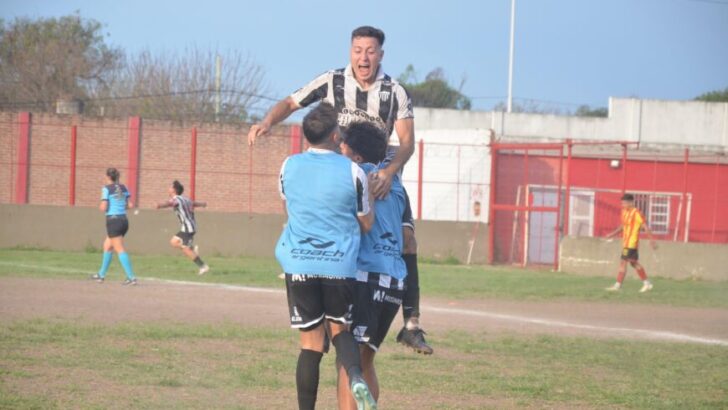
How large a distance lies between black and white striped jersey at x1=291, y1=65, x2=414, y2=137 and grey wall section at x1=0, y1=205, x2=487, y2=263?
A: 22.5m

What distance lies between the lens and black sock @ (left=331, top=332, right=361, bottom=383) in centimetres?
602

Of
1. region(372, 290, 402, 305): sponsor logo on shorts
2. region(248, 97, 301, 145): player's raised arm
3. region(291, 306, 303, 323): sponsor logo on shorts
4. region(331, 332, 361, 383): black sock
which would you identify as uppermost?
region(248, 97, 301, 145): player's raised arm

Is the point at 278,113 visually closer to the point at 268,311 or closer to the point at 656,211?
the point at 268,311

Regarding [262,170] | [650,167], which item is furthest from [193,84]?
[650,167]

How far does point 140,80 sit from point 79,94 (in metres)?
2.97

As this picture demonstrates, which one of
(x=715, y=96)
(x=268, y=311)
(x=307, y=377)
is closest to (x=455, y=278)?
(x=268, y=311)

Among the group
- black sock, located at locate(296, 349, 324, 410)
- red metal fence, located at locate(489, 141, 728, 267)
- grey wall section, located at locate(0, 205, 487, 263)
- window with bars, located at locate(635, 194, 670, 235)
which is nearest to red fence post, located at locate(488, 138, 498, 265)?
red metal fence, located at locate(489, 141, 728, 267)

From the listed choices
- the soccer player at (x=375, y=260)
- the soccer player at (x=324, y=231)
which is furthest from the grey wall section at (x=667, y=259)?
the soccer player at (x=324, y=231)

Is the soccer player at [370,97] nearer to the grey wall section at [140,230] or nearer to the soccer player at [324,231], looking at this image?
the soccer player at [324,231]

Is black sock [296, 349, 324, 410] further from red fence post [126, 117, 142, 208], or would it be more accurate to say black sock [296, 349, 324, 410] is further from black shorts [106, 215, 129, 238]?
red fence post [126, 117, 142, 208]

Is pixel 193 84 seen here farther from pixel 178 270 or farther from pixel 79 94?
pixel 178 270

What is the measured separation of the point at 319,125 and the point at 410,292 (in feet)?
5.20

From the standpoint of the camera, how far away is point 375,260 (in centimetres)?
640

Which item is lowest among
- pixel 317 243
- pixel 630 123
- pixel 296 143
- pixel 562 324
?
pixel 562 324
